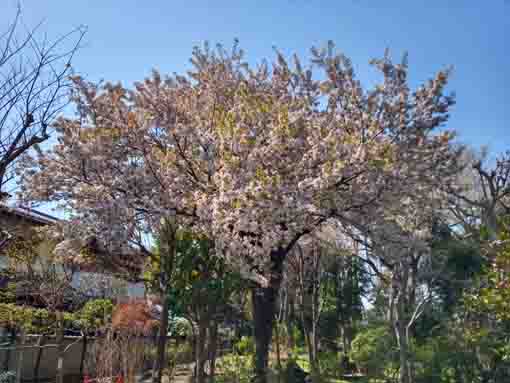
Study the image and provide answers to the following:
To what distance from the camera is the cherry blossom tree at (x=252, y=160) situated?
7.04m

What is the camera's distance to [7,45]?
4000 millimetres

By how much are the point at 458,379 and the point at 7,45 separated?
37.5ft

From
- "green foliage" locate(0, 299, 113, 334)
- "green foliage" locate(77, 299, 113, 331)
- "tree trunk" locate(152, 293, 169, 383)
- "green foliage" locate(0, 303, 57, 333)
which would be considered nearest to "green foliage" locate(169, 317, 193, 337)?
"green foliage" locate(0, 299, 113, 334)

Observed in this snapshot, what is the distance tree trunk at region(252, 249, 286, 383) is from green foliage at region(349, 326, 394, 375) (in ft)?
16.7

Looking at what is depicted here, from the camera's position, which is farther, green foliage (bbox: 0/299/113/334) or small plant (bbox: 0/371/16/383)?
green foliage (bbox: 0/299/113/334)

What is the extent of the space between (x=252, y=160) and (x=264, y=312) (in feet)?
10.9

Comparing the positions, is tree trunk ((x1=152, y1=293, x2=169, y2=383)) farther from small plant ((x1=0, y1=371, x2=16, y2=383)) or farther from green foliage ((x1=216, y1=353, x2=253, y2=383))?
green foliage ((x1=216, y1=353, x2=253, y2=383))

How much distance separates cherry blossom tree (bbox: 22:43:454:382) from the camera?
277 inches

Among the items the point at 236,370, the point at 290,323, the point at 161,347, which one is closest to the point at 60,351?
the point at 161,347

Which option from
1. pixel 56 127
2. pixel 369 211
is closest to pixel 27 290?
pixel 56 127

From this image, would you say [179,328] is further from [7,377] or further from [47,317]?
[7,377]

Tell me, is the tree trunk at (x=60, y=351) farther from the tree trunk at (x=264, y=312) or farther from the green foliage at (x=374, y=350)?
the green foliage at (x=374, y=350)

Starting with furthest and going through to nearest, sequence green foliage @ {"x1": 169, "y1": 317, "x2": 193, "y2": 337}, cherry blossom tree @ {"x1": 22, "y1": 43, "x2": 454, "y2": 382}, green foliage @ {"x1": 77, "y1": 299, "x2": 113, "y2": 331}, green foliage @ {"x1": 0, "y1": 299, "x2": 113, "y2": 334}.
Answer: green foliage @ {"x1": 169, "y1": 317, "x2": 193, "y2": 337}
green foliage @ {"x1": 77, "y1": 299, "x2": 113, "y2": 331}
green foliage @ {"x1": 0, "y1": 299, "x2": 113, "y2": 334}
cherry blossom tree @ {"x1": 22, "y1": 43, "x2": 454, "y2": 382}

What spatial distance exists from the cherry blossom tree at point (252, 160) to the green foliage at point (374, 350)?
5339 millimetres
